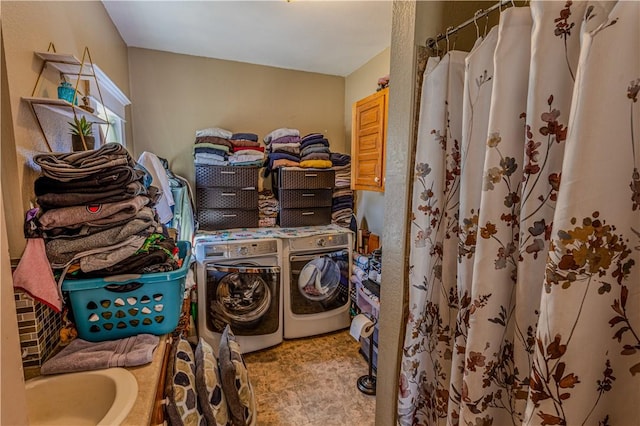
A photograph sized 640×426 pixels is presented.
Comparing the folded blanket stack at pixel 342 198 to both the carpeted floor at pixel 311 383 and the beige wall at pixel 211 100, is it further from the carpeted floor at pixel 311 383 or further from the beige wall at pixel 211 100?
the carpeted floor at pixel 311 383

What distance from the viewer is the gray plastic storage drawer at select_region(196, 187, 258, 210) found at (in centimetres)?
266

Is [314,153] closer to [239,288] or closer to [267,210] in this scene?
[267,210]

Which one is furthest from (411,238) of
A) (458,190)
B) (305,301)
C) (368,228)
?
(368,228)

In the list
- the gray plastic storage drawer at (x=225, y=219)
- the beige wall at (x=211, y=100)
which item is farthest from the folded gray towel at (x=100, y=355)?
the beige wall at (x=211, y=100)

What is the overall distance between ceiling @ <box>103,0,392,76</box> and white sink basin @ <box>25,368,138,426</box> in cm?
207

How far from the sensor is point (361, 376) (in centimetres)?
222

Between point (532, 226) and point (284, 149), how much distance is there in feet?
Result: 7.71

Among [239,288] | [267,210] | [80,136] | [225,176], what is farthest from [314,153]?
[80,136]

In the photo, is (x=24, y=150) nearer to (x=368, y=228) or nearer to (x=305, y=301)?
(x=305, y=301)

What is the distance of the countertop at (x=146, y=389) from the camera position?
2.55 ft

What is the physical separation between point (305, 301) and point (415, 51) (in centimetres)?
212

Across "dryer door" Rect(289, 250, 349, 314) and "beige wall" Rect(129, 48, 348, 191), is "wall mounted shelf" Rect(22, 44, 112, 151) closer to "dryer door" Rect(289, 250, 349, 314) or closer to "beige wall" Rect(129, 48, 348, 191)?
"beige wall" Rect(129, 48, 348, 191)

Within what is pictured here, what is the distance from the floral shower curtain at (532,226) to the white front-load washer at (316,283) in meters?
1.58

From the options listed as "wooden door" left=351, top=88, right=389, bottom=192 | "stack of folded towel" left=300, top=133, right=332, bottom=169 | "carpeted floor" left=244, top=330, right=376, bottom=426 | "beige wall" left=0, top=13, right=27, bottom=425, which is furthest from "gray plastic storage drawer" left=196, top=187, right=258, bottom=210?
"beige wall" left=0, top=13, right=27, bottom=425
